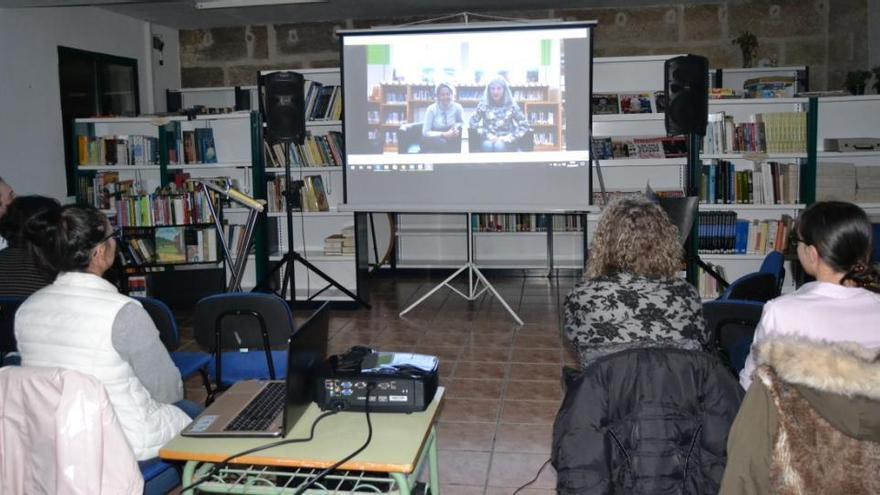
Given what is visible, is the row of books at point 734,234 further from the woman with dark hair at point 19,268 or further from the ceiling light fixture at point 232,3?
the woman with dark hair at point 19,268

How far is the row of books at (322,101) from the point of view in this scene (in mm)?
6527

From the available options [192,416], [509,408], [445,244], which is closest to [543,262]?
[445,244]

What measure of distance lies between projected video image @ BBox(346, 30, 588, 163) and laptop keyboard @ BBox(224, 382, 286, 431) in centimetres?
395

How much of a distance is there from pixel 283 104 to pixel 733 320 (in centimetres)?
386

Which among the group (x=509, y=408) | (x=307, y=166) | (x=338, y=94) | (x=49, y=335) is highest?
(x=338, y=94)

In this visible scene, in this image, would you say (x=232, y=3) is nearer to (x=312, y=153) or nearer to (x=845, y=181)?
(x=312, y=153)

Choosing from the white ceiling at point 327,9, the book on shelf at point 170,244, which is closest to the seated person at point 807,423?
the book on shelf at point 170,244

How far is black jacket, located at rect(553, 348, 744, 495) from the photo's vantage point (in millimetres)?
1811

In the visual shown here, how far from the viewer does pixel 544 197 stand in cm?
591

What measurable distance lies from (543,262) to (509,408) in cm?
376

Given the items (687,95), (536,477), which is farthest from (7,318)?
(687,95)

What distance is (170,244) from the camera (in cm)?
657

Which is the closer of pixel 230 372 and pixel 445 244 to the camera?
pixel 230 372

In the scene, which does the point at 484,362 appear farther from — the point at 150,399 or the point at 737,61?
the point at 737,61
